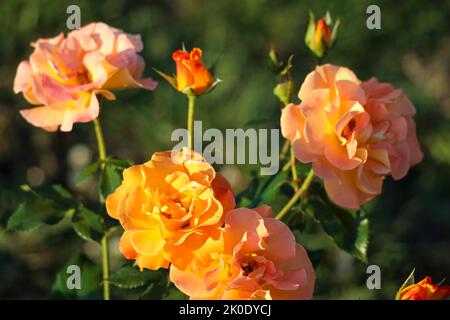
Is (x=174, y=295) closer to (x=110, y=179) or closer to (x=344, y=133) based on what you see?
(x=110, y=179)

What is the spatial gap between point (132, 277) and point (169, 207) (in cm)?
16

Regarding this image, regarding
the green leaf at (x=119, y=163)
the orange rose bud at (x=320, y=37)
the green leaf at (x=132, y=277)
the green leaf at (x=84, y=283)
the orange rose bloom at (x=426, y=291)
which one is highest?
the orange rose bud at (x=320, y=37)

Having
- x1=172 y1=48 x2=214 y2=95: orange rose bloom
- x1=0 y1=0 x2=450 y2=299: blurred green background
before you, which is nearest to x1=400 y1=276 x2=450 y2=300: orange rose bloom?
x1=172 y1=48 x2=214 y2=95: orange rose bloom

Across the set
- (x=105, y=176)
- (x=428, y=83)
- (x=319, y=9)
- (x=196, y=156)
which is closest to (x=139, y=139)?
(x=319, y=9)

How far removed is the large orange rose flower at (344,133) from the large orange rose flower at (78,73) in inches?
8.0

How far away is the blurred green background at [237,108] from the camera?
2.06 metres

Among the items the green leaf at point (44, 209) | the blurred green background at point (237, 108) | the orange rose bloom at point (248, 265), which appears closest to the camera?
the orange rose bloom at point (248, 265)

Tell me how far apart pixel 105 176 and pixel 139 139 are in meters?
1.50

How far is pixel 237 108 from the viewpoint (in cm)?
240

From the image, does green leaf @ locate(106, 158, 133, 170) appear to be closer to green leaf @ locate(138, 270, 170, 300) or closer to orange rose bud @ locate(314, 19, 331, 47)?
green leaf @ locate(138, 270, 170, 300)

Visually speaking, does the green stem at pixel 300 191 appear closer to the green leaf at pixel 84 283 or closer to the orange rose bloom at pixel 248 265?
the orange rose bloom at pixel 248 265

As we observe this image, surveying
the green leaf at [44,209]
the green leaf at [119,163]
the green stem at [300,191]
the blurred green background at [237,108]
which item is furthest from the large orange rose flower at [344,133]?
the blurred green background at [237,108]

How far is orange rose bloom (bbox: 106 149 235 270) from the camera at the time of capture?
2.45ft
